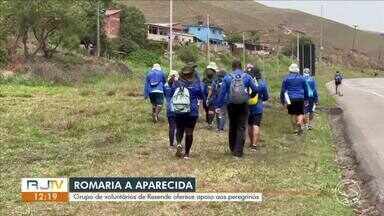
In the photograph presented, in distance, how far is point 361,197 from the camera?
10.3 meters

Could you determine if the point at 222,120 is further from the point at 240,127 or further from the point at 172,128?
the point at 240,127

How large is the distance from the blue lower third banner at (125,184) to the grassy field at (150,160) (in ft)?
1.68

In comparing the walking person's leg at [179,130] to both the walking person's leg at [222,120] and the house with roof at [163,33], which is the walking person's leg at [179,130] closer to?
the walking person's leg at [222,120]

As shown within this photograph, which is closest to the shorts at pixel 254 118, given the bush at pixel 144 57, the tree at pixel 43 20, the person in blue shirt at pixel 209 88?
the person in blue shirt at pixel 209 88

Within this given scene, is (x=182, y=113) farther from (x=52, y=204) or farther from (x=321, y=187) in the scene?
(x=52, y=204)

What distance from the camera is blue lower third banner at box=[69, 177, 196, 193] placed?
7.70 metres

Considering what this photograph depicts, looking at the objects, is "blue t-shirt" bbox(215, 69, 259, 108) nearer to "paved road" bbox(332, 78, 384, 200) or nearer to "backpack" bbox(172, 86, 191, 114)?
"backpack" bbox(172, 86, 191, 114)

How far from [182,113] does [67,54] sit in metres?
34.8

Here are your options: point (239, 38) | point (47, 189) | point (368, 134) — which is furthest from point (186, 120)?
point (239, 38)

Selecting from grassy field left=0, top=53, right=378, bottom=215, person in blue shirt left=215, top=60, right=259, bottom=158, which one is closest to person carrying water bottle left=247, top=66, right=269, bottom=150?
grassy field left=0, top=53, right=378, bottom=215

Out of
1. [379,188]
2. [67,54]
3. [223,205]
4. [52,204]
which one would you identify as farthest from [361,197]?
[67,54]

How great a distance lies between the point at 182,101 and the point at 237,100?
3.41 feet

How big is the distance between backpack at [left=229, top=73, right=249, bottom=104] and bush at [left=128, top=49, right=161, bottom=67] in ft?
156

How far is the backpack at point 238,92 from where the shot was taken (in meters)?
12.2
